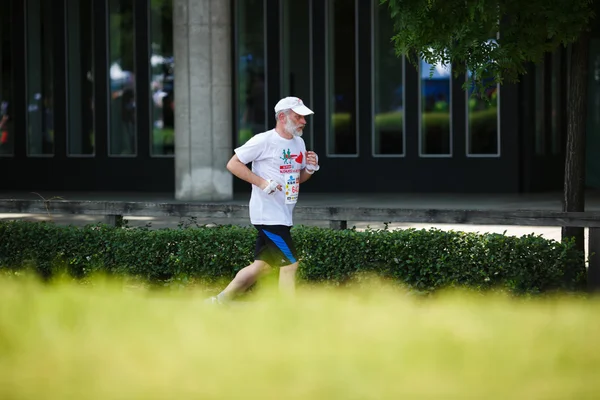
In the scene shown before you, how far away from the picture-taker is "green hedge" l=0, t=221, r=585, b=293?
1100cm

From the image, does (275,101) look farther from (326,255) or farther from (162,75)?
(326,255)

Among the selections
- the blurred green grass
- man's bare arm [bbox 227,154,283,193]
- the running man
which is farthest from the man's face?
the blurred green grass

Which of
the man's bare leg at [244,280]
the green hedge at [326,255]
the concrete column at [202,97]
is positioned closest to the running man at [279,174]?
the man's bare leg at [244,280]

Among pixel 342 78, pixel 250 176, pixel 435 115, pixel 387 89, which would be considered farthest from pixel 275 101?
pixel 250 176

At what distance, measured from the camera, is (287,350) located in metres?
6.77

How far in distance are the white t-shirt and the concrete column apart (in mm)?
15728

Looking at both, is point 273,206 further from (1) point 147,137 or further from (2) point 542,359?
(1) point 147,137

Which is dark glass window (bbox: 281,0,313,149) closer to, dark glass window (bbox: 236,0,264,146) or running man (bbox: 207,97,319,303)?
dark glass window (bbox: 236,0,264,146)

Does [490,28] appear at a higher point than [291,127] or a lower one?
higher

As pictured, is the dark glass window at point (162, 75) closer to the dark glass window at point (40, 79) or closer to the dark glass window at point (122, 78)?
the dark glass window at point (122, 78)

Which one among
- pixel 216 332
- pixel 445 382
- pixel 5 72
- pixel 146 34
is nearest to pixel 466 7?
pixel 216 332

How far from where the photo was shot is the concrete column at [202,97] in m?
25.2

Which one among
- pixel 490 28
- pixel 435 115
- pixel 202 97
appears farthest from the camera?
pixel 435 115

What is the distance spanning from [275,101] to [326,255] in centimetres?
1830
